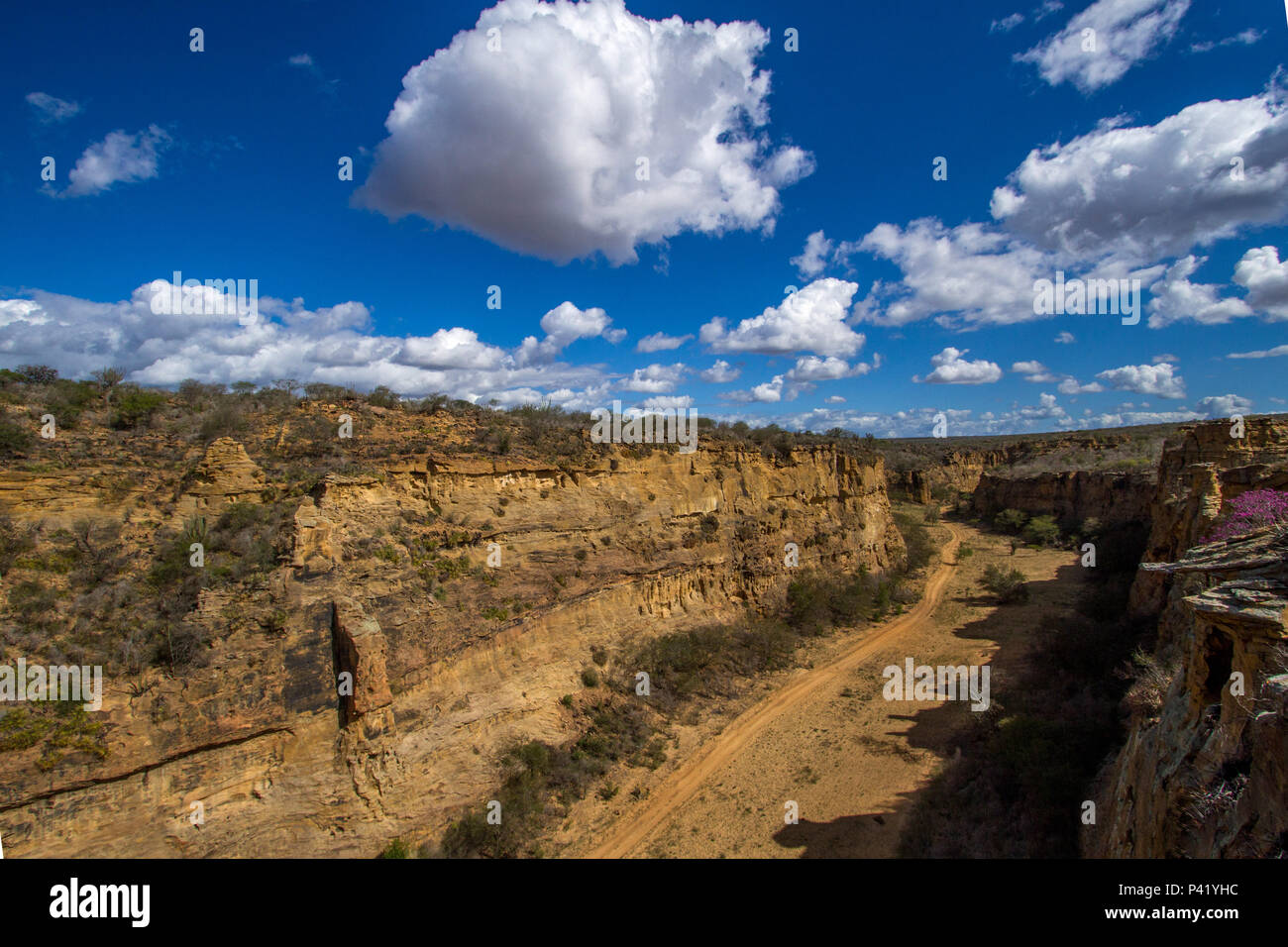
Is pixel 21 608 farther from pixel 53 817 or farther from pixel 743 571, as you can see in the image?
pixel 743 571

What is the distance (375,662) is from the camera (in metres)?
9.89

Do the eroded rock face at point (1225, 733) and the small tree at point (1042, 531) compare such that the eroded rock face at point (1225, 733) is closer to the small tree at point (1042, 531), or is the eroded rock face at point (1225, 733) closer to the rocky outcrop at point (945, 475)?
the small tree at point (1042, 531)

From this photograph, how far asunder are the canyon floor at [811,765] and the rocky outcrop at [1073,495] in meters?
16.2

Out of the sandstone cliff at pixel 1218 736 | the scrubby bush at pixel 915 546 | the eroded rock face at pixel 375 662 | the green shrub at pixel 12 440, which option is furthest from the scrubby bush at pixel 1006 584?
the green shrub at pixel 12 440

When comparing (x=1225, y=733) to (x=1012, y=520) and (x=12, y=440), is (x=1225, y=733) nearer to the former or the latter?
(x=12, y=440)

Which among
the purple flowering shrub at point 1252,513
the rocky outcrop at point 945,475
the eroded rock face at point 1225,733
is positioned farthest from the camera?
the rocky outcrop at point 945,475

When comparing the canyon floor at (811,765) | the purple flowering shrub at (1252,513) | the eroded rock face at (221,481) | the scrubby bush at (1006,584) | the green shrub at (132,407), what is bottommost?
the canyon floor at (811,765)

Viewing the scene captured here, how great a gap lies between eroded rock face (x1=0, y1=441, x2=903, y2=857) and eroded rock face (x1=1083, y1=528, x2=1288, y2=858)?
1064 cm

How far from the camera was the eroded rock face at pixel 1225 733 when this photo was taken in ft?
11.9

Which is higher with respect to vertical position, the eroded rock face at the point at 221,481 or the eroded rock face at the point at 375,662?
the eroded rock face at the point at 221,481

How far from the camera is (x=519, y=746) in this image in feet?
38.4

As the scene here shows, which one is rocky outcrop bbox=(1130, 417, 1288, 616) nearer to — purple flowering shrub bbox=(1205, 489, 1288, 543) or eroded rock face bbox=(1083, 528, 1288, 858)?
purple flowering shrub bbox=(1205, 489, 1288, 543)

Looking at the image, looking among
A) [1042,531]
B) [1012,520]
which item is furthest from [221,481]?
[1012,520]
